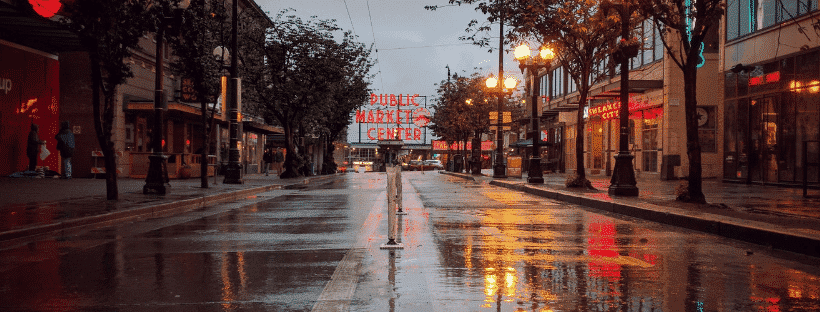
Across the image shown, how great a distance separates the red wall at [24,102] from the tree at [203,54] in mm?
5373

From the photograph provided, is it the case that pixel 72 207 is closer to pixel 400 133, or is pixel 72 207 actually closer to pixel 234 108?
pixel 234 108

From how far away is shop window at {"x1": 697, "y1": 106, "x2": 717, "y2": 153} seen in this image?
33.4 metres

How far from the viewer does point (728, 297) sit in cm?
595

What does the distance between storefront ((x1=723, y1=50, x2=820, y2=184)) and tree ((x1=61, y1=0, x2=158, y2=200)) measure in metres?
18.7

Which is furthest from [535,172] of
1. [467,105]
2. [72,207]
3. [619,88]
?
[467,105]

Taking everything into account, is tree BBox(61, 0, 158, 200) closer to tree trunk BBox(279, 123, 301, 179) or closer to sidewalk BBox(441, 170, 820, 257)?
sidewalk BBox(441, 170, 820, 257)

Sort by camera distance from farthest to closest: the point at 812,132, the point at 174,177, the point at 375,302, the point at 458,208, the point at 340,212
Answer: the point at 174,177 < the point at 812,132 < the point at 458,208 < the point at 340,212 < the point at 375,302

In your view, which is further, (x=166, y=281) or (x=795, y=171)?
(x=795, y=171)

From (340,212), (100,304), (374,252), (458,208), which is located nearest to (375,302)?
(100,304)

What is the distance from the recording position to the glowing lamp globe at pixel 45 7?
20.6 m

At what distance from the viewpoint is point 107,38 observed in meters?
15.7

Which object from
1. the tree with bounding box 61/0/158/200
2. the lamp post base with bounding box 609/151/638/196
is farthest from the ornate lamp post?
the lamp post base with bounding box 609/151/638/196

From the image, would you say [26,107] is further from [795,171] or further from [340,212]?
[795,171]

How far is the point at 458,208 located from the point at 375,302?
10.2 m
